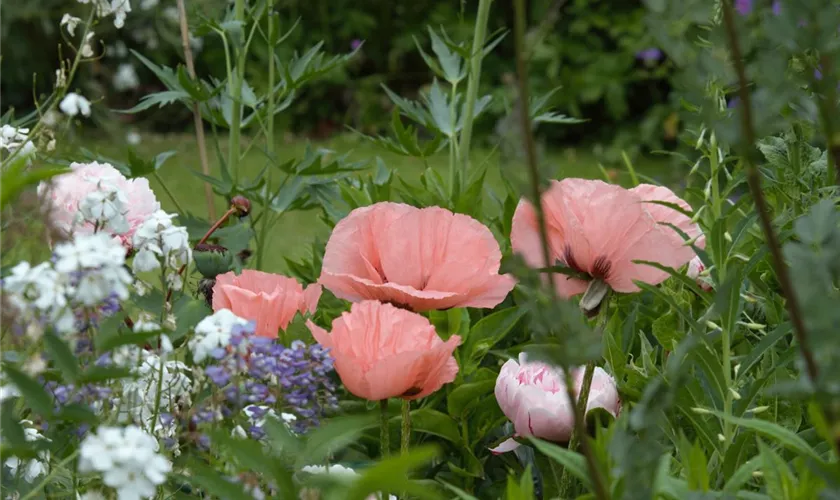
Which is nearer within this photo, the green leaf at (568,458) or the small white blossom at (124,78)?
the green leaf at (568,458)

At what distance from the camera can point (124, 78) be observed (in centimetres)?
582

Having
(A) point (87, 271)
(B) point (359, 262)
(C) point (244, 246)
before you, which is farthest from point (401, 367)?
(C) point (244, 246)

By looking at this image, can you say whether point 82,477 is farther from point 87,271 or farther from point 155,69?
point 155,69

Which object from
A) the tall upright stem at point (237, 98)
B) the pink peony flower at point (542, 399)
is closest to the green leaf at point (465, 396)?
the pink peony flower at point (542, 399)

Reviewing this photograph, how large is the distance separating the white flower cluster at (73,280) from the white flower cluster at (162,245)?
167 millimetres

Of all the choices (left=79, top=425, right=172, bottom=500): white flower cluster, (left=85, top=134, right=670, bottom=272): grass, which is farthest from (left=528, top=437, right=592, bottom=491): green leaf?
(left=85, top=134, right=670, bottom=272): grass

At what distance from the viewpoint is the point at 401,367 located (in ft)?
2.98

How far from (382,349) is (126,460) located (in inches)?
13.1

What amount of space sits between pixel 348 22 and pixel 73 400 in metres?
5.39

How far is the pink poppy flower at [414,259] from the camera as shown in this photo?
1.04m

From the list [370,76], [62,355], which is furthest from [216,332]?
[370,76]

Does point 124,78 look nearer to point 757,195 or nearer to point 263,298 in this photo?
point 263,298

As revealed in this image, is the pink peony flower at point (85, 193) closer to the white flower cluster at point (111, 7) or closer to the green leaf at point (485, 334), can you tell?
the white flower cluster at point (111, 7)

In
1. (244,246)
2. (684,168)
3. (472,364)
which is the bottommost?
(684,168)
